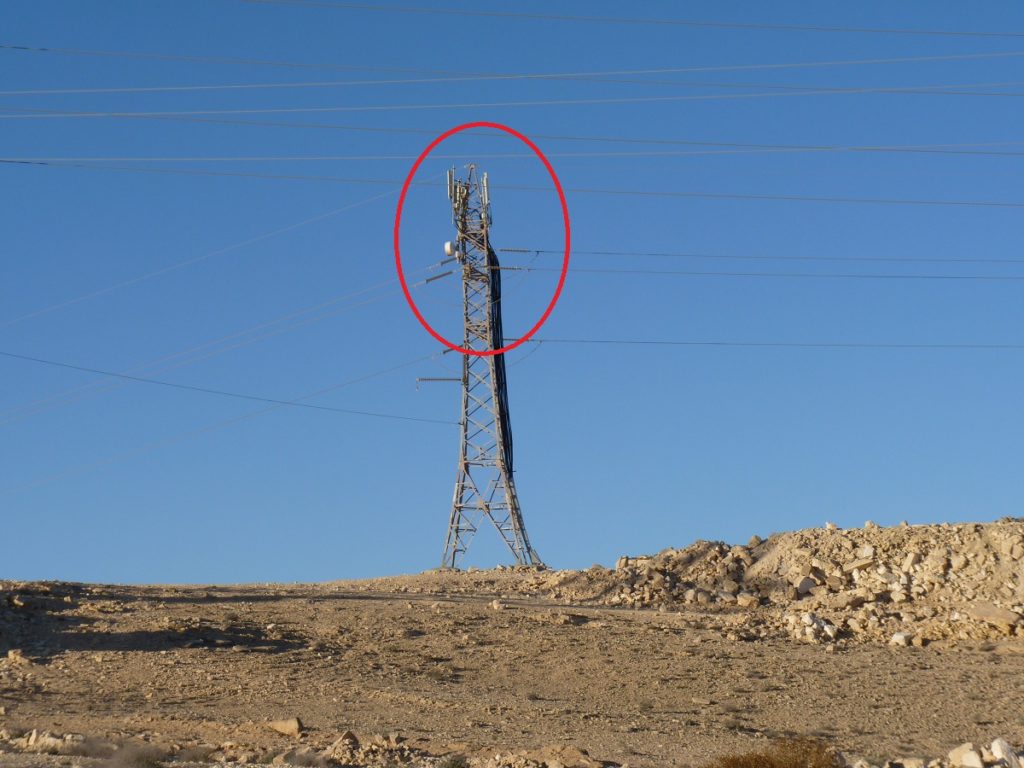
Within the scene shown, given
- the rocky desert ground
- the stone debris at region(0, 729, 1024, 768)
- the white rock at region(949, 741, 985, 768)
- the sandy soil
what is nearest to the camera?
the white rock at region(949, 741, 985, 768)

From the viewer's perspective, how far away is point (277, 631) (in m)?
23.8

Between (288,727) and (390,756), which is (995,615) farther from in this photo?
(288,727)

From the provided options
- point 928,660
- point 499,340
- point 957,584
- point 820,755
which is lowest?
point 820,755

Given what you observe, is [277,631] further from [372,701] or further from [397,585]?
[397,585]

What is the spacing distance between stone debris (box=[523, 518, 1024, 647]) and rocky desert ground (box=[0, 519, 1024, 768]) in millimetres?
54

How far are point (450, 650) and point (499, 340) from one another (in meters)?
17.4

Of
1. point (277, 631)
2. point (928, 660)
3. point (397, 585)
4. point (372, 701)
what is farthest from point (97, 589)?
point (928, 660)

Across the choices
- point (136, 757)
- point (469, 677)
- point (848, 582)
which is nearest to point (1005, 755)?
point (469, 677)

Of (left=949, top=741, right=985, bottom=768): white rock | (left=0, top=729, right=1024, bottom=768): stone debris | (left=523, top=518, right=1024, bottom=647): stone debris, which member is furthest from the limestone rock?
(left=949, top=741, right=985, bottom=768): white rock

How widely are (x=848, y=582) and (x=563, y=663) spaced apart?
834 cm

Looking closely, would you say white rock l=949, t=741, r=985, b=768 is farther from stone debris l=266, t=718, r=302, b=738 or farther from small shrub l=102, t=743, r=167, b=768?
small shrub l=102, t=743, r=167, b=768

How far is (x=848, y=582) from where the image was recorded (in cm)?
2794

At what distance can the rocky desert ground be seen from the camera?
17.0 meters

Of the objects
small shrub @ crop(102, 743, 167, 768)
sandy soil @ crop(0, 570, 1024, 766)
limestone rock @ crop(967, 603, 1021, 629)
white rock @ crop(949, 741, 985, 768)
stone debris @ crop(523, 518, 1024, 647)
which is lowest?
white rock @ crop(949, 741, 985, 768)
